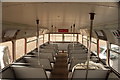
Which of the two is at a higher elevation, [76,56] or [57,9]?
[57,9]

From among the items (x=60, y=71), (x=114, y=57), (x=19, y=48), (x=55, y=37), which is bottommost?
(x=60, y=71)

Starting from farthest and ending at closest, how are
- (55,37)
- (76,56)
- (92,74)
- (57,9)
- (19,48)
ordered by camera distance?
(55,37) → (76,56) → (19,48) → (92,74) → (57,9)

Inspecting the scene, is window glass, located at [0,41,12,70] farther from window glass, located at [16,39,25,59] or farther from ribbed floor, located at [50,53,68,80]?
ribbed floor, located at [50,53,68,80]

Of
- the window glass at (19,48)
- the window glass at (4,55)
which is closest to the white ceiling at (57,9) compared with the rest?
the window glass at (4,55)

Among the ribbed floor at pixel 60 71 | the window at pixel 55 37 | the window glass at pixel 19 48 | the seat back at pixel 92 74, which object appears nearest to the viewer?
the seat back at pixel 92 74

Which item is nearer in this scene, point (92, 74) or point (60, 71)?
point (92, 74)

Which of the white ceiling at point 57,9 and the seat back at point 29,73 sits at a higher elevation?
the white ceiling at point 57,9

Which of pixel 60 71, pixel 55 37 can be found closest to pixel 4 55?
pixel 60 71

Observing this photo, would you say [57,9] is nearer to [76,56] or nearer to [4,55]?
[4,55]

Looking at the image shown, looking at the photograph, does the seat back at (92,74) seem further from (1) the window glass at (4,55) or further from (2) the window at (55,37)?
(2) the window at (55,37)

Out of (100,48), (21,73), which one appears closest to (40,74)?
(21,73)

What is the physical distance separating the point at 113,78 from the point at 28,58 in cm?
238

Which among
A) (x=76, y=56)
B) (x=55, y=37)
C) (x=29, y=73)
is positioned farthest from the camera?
(x=55, y=37)

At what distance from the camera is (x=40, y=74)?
278 cm
